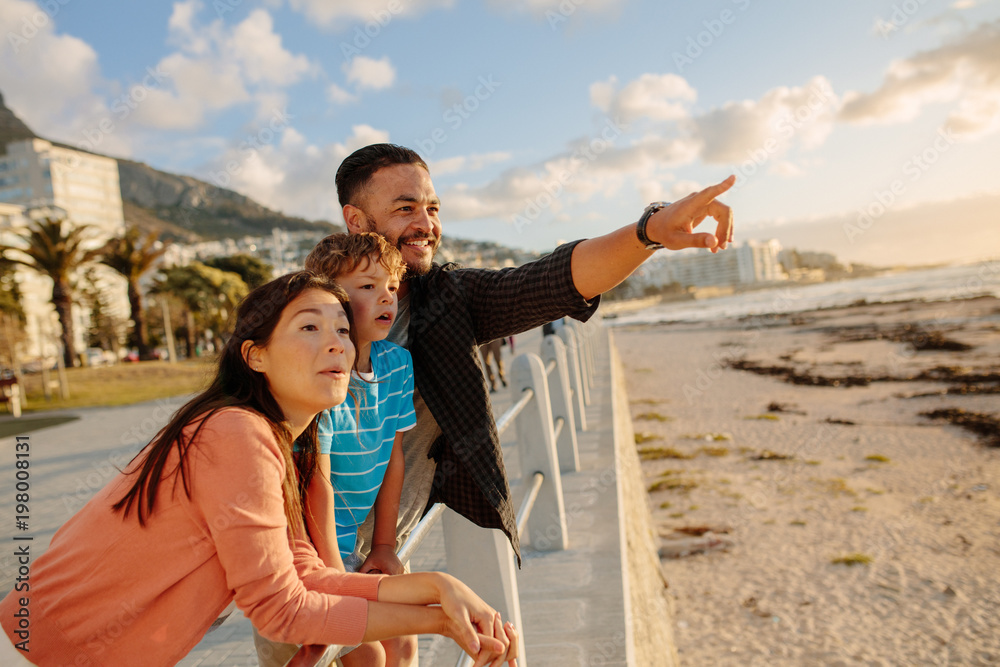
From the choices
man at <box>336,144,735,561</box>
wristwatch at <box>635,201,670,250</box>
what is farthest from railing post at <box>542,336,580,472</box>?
wristwatch at <box>635,201,670,250</box>

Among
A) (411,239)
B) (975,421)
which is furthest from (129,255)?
(975,421)

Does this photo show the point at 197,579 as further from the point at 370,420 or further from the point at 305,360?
the point at 370,420

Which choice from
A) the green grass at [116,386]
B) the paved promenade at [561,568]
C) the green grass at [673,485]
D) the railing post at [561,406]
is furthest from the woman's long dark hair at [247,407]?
the green grass at [116,386]

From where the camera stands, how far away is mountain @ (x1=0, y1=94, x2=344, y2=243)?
373 feet

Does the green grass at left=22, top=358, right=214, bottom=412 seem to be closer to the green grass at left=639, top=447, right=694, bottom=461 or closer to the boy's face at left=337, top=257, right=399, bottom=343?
the green grass at left=639, top=447, right=694, bottom=461

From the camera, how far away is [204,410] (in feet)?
3.73

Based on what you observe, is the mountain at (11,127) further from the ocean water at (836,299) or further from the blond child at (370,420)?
the blond child at (370,420)

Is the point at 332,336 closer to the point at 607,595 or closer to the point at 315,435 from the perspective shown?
the point at 315,435

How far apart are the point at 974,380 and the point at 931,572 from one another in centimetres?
1247

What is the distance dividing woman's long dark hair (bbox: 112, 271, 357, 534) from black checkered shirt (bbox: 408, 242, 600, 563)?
439 millimetres

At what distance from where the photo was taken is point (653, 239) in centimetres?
156

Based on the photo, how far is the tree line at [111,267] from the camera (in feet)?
78.5

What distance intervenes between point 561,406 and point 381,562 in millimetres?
3522

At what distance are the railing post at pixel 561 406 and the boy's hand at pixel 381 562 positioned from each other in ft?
11.0
